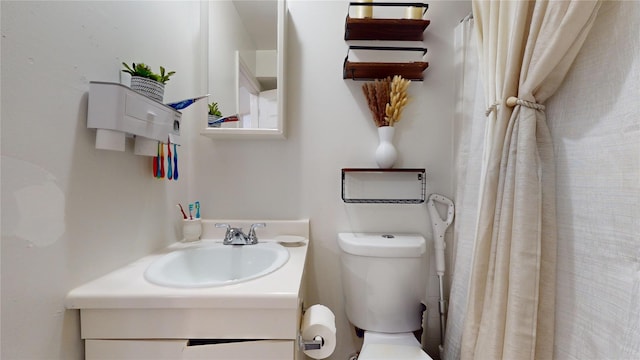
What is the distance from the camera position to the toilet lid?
951 millimetres

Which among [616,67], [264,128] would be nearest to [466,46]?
[616,67]

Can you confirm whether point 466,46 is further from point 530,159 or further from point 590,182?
point 590,182

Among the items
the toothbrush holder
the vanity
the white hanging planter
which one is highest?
the white hanging planter

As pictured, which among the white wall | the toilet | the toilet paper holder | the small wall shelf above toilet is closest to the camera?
the white wall

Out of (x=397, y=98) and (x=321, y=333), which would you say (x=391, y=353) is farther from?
(x=397, y=98)

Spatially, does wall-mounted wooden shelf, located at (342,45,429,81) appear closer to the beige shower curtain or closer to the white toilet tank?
the beige shower curtain

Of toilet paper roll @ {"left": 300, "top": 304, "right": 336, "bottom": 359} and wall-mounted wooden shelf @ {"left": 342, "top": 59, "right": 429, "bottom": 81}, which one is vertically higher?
wall-mounted wooden shelf @ {"left": 342, "top": 59, "right": 429, "bottom": 81}

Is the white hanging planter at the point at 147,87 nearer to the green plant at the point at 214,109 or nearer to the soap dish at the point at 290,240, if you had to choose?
the green plant at the point at 214,109

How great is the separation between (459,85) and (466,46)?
16cm

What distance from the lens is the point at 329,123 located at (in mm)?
1252

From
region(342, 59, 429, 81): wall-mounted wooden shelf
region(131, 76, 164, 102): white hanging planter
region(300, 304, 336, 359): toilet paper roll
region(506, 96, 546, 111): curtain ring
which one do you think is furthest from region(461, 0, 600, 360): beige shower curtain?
A: region(131, 76, 164, 102): white hanging planter

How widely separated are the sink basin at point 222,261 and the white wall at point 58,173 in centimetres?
16

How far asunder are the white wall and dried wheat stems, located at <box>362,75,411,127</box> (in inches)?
34.3

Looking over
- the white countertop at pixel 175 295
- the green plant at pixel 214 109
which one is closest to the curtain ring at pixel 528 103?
the white countertop at pixel 175 295
